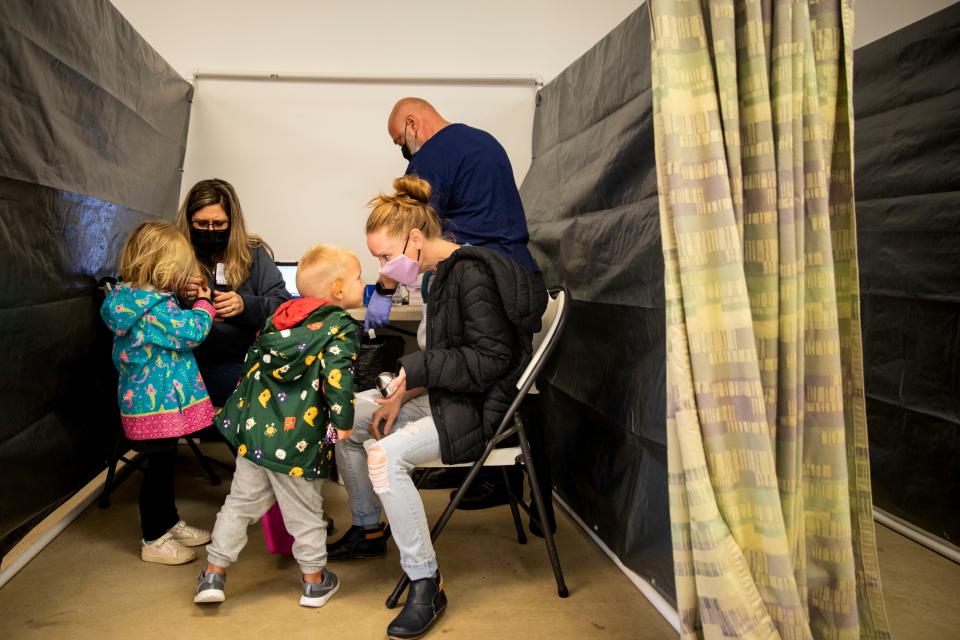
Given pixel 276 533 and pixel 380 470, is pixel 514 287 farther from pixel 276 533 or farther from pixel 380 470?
pixel 276 533

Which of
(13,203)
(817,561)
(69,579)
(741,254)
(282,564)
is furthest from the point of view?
(282,564)

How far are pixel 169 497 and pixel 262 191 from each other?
1.66m

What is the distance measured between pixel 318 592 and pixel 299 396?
515mm

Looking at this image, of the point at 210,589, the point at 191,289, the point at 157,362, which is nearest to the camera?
the point at 210,589

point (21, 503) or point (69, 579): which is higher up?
point (21, 503)

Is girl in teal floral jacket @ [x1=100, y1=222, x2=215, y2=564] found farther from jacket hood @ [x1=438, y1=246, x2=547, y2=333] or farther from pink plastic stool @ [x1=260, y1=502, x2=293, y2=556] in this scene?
jacket hood @ [x1=438, y1=246, x2=547, y2=333]

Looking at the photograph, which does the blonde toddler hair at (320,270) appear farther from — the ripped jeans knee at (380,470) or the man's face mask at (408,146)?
the man's face mask at (408,146)

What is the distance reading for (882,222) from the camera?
2330 millimetres

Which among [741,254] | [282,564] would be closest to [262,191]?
[282,564]

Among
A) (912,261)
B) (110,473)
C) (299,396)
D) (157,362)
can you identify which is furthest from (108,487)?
(912,261)

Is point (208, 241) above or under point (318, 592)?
above

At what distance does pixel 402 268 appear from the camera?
6.34ft

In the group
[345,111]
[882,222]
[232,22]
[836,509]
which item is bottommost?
[836,509]

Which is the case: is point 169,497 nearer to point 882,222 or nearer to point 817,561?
point 817,561
